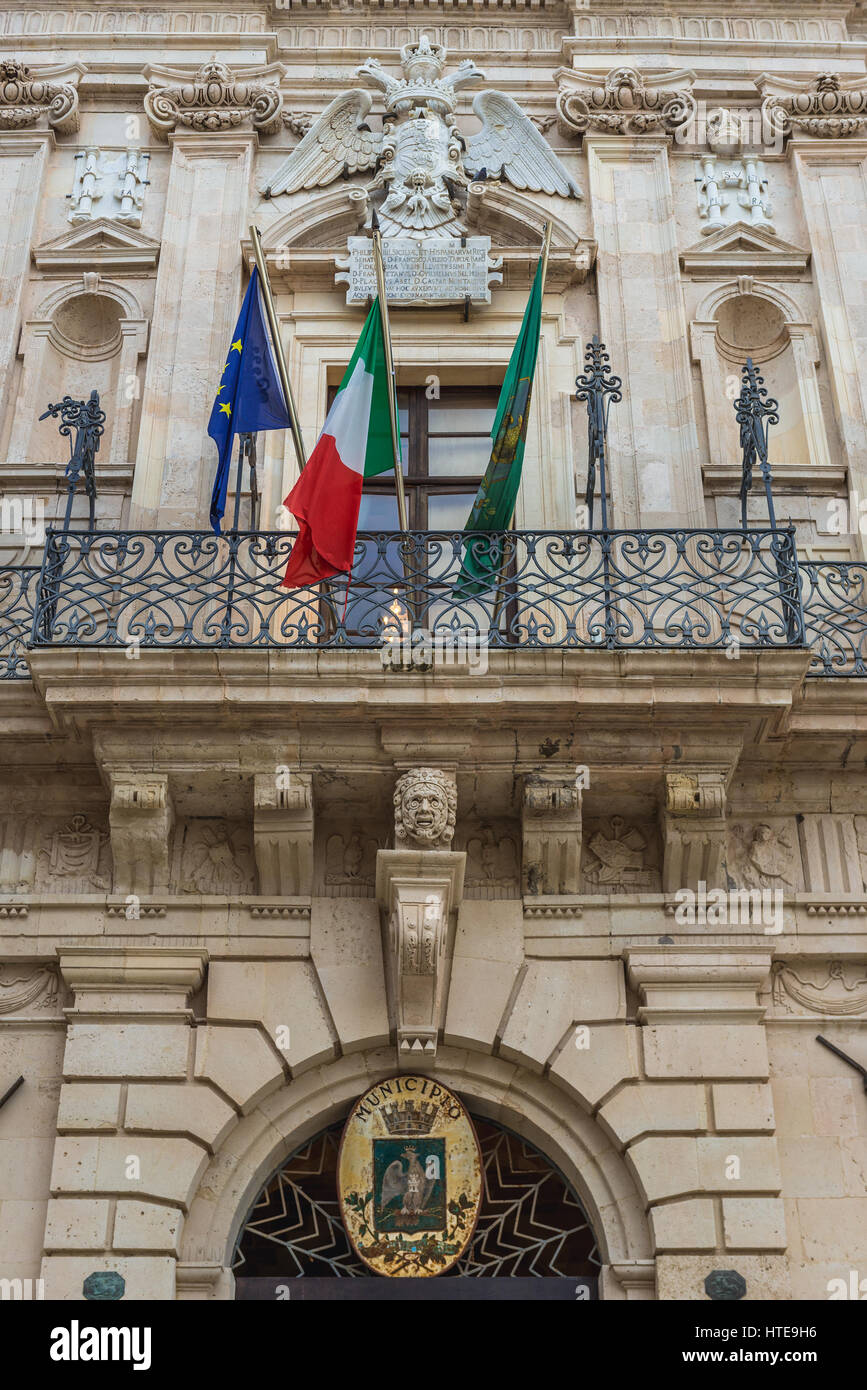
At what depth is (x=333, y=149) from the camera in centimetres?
1296

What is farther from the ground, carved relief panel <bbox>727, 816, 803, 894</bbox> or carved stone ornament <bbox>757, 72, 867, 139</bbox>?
carved stone ornament <bbox>757, 72, 867, 139</bbox>

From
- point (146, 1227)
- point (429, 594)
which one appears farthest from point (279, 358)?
point (146, 1227)

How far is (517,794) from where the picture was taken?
32.3ft

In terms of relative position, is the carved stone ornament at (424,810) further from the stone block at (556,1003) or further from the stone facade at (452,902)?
the stone block at (556,1003)

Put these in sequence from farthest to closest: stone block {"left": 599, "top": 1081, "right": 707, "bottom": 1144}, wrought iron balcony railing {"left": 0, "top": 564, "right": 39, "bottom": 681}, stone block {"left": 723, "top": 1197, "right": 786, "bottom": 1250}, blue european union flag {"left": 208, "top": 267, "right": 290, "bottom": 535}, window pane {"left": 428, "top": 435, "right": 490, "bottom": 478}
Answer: window pane {"left": 428, "top": 435, "right": 490, "bottom": 478}
blue european union flag {"left": 208, "top": 267, "right": 290, "bottom": 535}
wrought iron balcony railing {"left": 0, "top": 564, "right": 39, "bottom": 681}
stone block {"left": 599, "top": 1081, "right": 707, "bottom": 1144}
stone block {"left": 723, "top": 1197, "right": 786, "bottom": 1250}

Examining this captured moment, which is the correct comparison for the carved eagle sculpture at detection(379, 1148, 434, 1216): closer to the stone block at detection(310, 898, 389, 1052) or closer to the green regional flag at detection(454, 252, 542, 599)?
the stone block at detection(310, 898, 389, 1052)

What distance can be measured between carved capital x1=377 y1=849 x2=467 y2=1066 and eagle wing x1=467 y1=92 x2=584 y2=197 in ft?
18.6

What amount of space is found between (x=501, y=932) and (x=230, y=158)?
641 centimetres

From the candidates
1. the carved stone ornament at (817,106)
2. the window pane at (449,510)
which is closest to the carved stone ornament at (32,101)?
the window pane at (449,510)

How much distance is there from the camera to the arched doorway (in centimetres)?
902

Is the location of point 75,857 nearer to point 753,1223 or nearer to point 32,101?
A: point 753,1223

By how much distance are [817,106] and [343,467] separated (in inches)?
214

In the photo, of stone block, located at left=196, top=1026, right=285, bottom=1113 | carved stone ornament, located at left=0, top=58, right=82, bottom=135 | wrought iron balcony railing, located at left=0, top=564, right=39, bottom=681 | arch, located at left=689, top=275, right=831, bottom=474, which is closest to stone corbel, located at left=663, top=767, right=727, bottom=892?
stone block, located at left=196, top=1026, right=285, bottom=1113

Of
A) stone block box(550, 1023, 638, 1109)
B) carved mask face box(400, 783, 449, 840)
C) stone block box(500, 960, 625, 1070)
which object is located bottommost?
stone block box(550, 1023, 638, 1109)
